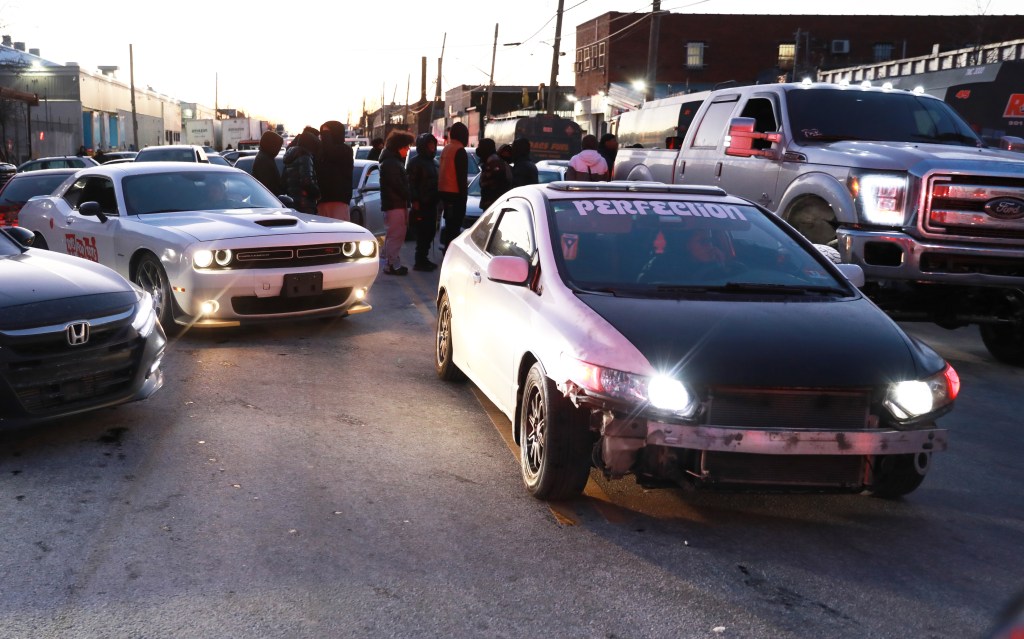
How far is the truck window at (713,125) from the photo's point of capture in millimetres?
10781

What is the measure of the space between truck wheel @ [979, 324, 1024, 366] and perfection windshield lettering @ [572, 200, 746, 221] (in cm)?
394

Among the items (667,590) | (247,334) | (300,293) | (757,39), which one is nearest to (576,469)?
(667,590)

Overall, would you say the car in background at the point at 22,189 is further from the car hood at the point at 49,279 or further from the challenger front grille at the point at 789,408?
the challenger front grille at the point at 789,408

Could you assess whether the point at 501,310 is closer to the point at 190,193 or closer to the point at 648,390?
the point at 648,390

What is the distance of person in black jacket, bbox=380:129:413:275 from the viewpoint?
45.3 ft

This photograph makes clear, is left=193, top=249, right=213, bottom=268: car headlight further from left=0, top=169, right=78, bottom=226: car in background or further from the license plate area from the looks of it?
left=0, top=169, right=78, bottom=226: car in background

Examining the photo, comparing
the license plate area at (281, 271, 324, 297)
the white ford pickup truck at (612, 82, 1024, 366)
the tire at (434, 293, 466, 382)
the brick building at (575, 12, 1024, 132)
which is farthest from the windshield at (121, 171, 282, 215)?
the brick building at (575, 12, 1024, 132)

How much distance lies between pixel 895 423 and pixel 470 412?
2.97 m

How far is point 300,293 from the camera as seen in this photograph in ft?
29.3

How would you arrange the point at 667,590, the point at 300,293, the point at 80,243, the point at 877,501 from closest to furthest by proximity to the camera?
1. the point at 667,590
2. the point at 877,501
3. the point at 300,293
4. the point at 80,243

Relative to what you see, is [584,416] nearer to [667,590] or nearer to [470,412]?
[667,590]

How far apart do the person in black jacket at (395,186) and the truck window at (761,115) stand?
5.01 metres

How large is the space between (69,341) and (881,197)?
6196 millimetres

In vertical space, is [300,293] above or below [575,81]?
below
